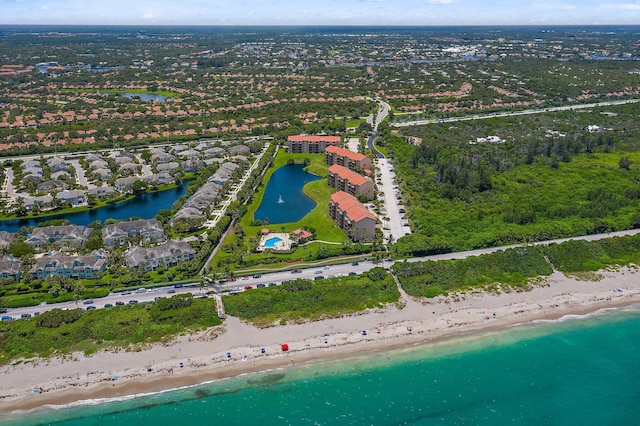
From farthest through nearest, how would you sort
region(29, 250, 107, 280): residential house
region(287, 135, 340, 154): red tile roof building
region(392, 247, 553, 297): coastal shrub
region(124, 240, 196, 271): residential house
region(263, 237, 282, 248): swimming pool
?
region(287, 135, 340, 154): red tile roof building < region(263, 237, 282, 248): swimming pool < region(124, 240, 196, 271): residential house < region(29, 250, 107, 280): residential house < region(392, 247, 553, 297): coastal shrub

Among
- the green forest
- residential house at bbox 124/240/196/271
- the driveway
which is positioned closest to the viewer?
residential house at bbox 124/240/196/271

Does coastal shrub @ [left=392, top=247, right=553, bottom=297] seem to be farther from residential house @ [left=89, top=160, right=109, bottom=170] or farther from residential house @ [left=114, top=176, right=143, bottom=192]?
residential house @ [left=89, top=160, right=109, bottom=170]

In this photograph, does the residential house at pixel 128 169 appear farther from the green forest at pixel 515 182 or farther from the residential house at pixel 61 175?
the green forest at pixel 515 182

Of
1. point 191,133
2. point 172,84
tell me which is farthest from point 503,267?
point 172,84

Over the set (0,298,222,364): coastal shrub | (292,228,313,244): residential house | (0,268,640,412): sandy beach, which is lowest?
(0,268,640,412): sandy beach

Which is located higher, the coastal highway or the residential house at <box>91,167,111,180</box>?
the residential house at <box>91,167,111,180</box>

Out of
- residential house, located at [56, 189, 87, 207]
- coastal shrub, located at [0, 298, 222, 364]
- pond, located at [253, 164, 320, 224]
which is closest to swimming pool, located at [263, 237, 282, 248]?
pond, located at [253, 164, 320, 224]

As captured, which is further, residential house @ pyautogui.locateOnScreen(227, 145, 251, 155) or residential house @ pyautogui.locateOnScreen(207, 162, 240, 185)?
residential house @ pyautogui.locateOnScreen(227, 145, 251, 155)

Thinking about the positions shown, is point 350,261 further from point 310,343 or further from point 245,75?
point 245,75

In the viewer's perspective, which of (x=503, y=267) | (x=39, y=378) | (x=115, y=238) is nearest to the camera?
(x=39, y=378)
